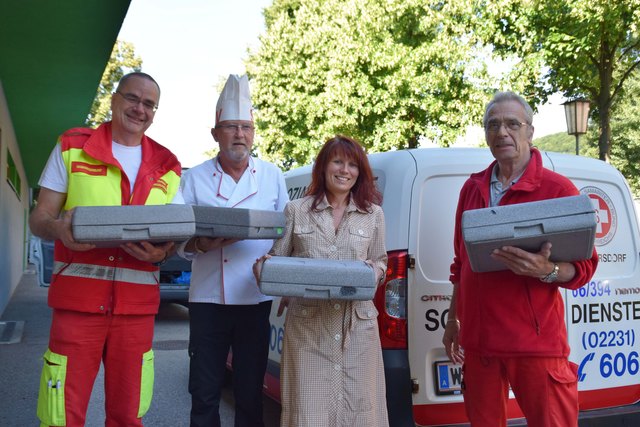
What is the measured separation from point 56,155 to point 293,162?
18.3 metres

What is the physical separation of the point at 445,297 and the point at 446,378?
0.40 m

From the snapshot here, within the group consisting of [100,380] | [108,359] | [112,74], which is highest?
[112,74]

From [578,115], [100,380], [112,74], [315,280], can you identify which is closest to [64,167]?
[315,280]

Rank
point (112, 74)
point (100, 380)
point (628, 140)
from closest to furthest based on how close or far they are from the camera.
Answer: point (100, 380) → point (112, 74) → point (628, 140)

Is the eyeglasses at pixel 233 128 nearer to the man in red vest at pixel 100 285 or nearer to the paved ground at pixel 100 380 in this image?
the man in red vest at pixel 100 285

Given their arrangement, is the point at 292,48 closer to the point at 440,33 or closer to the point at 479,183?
the point at 440,33

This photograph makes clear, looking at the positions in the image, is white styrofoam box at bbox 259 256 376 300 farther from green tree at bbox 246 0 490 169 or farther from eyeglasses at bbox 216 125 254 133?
green tree at bbox 246 0 490 169

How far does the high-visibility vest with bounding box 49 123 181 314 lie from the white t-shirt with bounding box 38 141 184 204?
0.03m

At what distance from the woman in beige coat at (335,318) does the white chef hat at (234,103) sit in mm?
465

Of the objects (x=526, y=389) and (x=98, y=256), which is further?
(x=98, y=256)

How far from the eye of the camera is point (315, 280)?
255cm

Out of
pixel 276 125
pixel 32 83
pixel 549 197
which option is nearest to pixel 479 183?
pixel 549 197

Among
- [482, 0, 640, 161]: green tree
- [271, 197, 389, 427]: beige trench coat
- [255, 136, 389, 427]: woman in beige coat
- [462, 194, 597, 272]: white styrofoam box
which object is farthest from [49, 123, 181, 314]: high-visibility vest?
[482, 0, 640, 161]: green tree

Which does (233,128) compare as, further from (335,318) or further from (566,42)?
(566,42)
